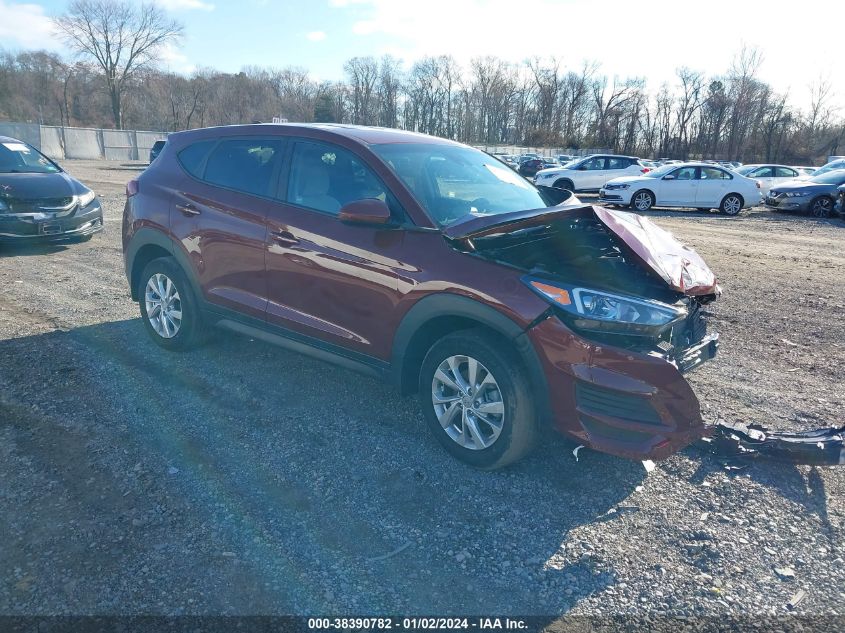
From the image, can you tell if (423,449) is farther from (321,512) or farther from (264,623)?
(264,623)

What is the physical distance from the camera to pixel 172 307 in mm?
5156

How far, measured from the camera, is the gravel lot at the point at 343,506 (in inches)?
102

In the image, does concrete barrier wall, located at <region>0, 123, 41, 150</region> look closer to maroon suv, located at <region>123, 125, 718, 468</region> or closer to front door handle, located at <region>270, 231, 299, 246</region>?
maroon suv, located at <region>123, 125, 718, 468</region>

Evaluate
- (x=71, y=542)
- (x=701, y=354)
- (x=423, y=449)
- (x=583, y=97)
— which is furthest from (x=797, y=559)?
(x=583, y=97)

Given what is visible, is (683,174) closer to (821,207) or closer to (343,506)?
(821,207)

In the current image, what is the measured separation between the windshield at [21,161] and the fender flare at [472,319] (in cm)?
884

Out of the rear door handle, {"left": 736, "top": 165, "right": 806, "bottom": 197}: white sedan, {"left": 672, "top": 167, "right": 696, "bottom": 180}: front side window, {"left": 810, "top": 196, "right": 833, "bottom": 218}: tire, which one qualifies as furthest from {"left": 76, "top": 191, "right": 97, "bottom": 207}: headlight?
{"left": 736, "top": 165, "right": 806, "bottom": 197}: white sedan

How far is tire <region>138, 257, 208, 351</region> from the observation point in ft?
16.4

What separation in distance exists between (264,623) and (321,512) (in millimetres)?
758

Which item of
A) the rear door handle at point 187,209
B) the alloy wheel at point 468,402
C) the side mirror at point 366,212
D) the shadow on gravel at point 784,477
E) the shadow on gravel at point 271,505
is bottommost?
the shadow on gravel at point 271,505

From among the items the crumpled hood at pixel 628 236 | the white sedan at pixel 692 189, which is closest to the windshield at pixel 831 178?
the white sedan at pixel 692 189

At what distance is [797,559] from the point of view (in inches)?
112

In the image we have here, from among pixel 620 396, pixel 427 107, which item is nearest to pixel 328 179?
pixel 620 396

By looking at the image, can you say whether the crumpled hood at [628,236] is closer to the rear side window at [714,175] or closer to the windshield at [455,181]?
the windshield at [455,181]
